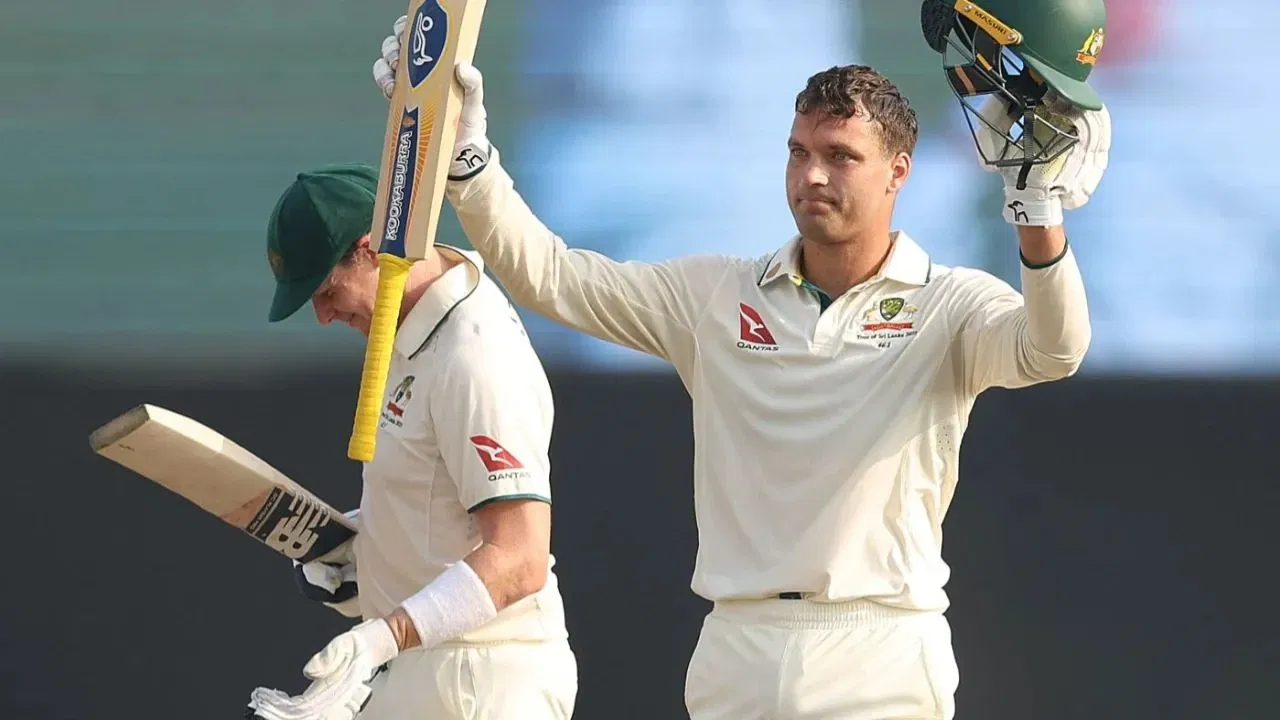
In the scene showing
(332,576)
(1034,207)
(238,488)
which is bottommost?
(332,576)

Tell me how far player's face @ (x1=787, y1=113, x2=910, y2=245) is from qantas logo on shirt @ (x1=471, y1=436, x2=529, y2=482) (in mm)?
459

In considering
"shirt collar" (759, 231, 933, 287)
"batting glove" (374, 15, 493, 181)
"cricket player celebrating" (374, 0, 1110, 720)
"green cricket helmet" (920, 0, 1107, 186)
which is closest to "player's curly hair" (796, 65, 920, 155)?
"cricket player celebrating" (374, 0, 1110, 720)

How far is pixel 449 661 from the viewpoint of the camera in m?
2.53

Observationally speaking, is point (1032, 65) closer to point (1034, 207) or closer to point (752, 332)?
point (1034, 207)

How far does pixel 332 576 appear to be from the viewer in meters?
2.84

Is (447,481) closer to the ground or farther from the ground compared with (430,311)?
closer to the ground

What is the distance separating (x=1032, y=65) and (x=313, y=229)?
1.04m

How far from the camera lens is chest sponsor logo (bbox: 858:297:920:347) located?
7.64 ft

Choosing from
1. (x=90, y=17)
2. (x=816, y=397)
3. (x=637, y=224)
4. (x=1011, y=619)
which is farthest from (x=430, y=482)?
(x=90, y=17)

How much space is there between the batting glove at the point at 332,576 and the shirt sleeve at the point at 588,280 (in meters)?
0.61

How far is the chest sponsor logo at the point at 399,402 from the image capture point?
254cm

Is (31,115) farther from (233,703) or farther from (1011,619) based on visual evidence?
(1011,619)

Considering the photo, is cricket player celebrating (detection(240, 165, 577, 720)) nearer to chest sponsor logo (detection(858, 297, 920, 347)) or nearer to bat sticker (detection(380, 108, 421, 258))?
bat sticker (detection(380, 108, 421, 258))

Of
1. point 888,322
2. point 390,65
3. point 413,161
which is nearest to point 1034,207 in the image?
point 888,322
